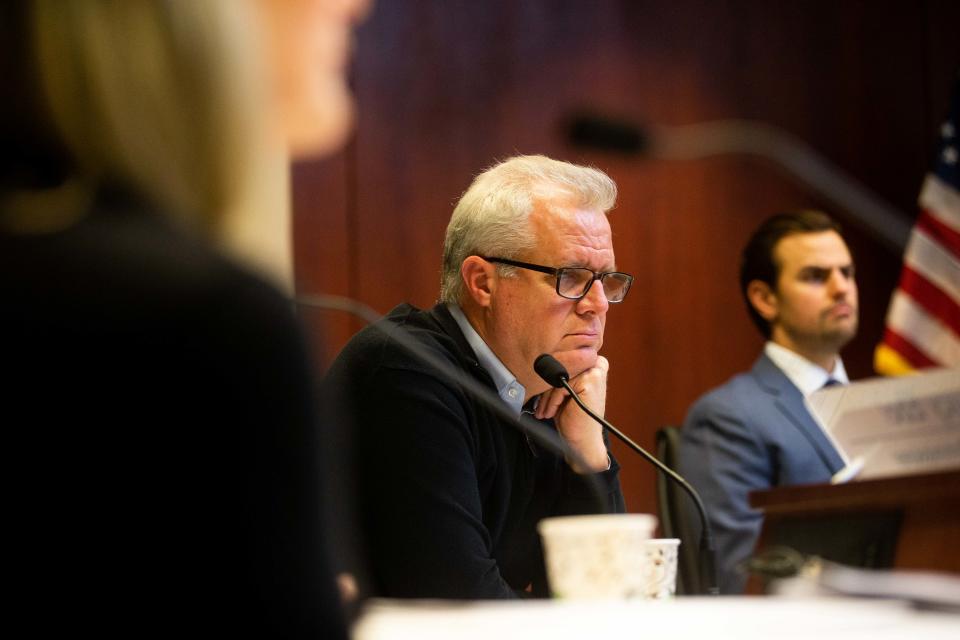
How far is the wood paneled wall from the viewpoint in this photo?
351 cm

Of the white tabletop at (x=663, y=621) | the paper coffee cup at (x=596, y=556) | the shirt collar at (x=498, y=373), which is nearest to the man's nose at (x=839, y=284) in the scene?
the shirt collar at (x=498, y=373)

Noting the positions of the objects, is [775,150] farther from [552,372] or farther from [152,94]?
[152,94]

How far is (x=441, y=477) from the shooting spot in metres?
1.84

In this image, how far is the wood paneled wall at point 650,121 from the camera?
138 inches

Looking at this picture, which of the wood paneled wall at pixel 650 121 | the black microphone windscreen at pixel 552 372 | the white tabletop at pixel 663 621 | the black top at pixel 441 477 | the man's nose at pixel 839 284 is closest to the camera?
the white tabletop at pixel 663 621

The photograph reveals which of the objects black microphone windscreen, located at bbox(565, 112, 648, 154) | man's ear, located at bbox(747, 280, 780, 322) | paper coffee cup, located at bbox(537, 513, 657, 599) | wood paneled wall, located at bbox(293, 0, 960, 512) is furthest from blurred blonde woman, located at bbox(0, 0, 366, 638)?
man's ear, located at bbox(747, 280, 780, 322)

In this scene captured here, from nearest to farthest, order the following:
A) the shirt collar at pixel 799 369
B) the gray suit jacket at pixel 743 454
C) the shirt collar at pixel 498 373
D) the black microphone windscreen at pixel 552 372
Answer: the black microphone windscreen at pixel 552 372 < the shirt collar at pixel 498 373 < the gray suit jacket at pixel 743 454 < the shirt collar at pixel 799 369

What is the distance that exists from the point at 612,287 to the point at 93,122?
5.88 ft

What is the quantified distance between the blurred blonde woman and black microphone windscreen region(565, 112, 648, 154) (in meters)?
0.68

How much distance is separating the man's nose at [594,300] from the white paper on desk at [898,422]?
78cm

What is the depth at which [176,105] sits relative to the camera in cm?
63

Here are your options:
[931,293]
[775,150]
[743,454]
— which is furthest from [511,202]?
[775,150]

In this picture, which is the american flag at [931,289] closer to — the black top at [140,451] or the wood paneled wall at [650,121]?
the wood paneled wall at [650,121]

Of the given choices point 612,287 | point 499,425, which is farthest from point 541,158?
point 499,425
